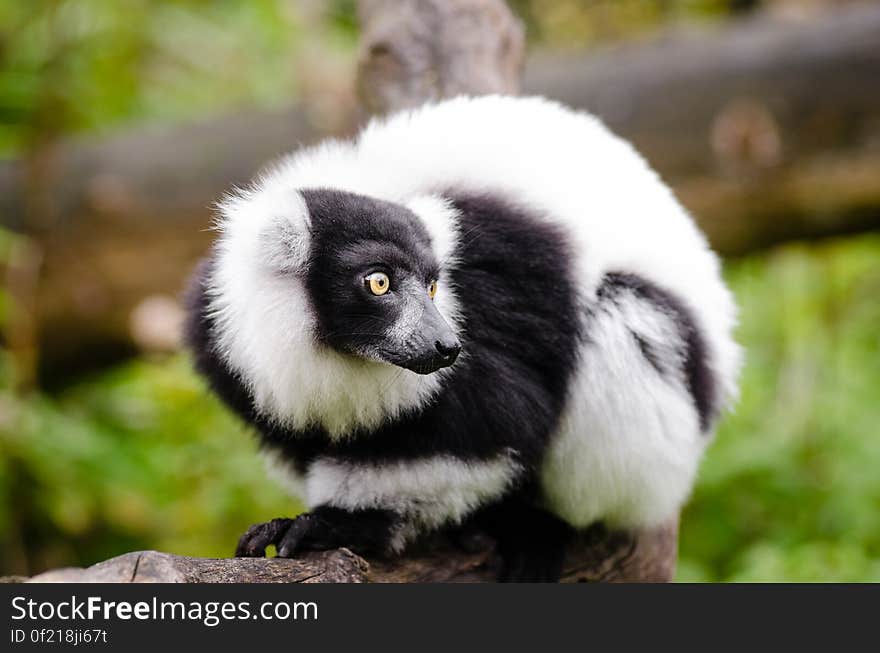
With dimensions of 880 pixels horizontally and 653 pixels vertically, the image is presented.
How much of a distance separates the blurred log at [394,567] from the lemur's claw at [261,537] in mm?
139

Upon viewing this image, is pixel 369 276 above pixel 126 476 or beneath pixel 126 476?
beneath

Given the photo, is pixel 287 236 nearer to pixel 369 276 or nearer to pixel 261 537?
pixel 369 276

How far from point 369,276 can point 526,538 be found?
4.69ft

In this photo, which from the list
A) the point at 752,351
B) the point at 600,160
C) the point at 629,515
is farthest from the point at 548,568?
the point at 752,351

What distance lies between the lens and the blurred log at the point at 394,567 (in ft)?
9.32

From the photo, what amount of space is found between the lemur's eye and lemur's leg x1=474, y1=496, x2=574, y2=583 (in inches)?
47.8

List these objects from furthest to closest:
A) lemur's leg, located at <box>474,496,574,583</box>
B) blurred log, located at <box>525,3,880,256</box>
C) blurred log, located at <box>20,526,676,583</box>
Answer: blurred log, located at <box>525,3,880,256</box> → lemur's leg, located at <box>474,496,574,583</box> → blurred log, located at <box>20,526,676,583</box>

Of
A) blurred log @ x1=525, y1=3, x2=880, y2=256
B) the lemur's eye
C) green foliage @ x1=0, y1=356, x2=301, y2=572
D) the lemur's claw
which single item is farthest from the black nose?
blurred log @ x1=525, y1=3, x2=880, y2=256

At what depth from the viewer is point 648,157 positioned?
723cm

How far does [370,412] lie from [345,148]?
3.64ft

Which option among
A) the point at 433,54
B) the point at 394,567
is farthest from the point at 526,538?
the point at 433,54

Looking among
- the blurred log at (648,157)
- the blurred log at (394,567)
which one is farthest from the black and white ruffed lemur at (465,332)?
the blurred log at (648,157)

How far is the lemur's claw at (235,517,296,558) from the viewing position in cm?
353

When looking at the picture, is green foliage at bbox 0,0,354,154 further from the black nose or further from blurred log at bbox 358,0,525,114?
the black nose
